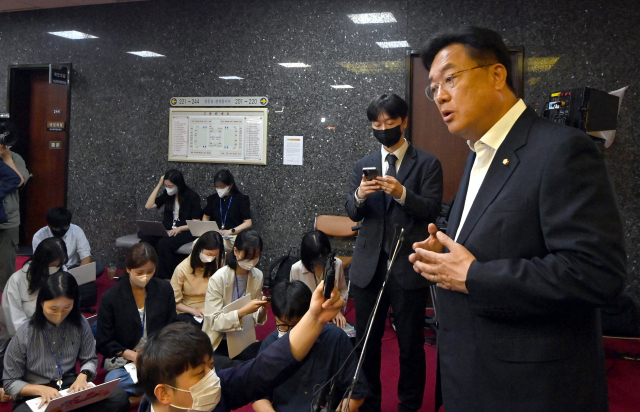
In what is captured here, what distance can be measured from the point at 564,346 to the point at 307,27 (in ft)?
14.5

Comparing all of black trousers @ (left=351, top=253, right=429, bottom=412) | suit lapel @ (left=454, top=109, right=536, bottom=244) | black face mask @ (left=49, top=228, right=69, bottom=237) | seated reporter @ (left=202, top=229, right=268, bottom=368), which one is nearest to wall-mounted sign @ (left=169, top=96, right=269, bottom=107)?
black face mask @ (left=49, top=228, right=69, bottom=237)

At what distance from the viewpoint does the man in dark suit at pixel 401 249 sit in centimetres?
222

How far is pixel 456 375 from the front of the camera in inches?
47.6

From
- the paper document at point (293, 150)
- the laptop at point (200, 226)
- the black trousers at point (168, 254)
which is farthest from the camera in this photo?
the paper document at point (293, 150)

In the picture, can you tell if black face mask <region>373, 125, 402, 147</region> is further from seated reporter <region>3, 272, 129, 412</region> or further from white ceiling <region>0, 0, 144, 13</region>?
white ceiling <region>0, 0, 144, 13</region>

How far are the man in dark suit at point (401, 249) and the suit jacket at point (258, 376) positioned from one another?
93 cm

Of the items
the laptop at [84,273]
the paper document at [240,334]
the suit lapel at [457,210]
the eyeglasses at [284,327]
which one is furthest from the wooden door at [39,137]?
the suit lapel at [457,210]

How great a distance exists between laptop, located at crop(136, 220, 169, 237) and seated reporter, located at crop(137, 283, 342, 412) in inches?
141

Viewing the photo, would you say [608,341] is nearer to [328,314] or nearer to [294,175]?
[294,175]

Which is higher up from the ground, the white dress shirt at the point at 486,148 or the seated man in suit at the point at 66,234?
the white dress shirt at the point at 486,148

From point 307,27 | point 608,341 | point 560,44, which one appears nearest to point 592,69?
point 560,44

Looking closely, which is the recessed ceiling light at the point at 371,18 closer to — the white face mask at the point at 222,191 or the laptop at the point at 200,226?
the white face mask at the point at 222,191

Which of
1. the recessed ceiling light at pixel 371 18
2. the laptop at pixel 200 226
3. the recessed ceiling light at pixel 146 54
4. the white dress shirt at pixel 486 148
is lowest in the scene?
the laptop at pixel 200 226

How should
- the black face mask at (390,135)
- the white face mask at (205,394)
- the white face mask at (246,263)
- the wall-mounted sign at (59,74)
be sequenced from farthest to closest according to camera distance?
the wall-mounted sign at (59,74) < the white face mask at (246,263) < the black face mask at (390,135) < the white face mask at (205,394)
